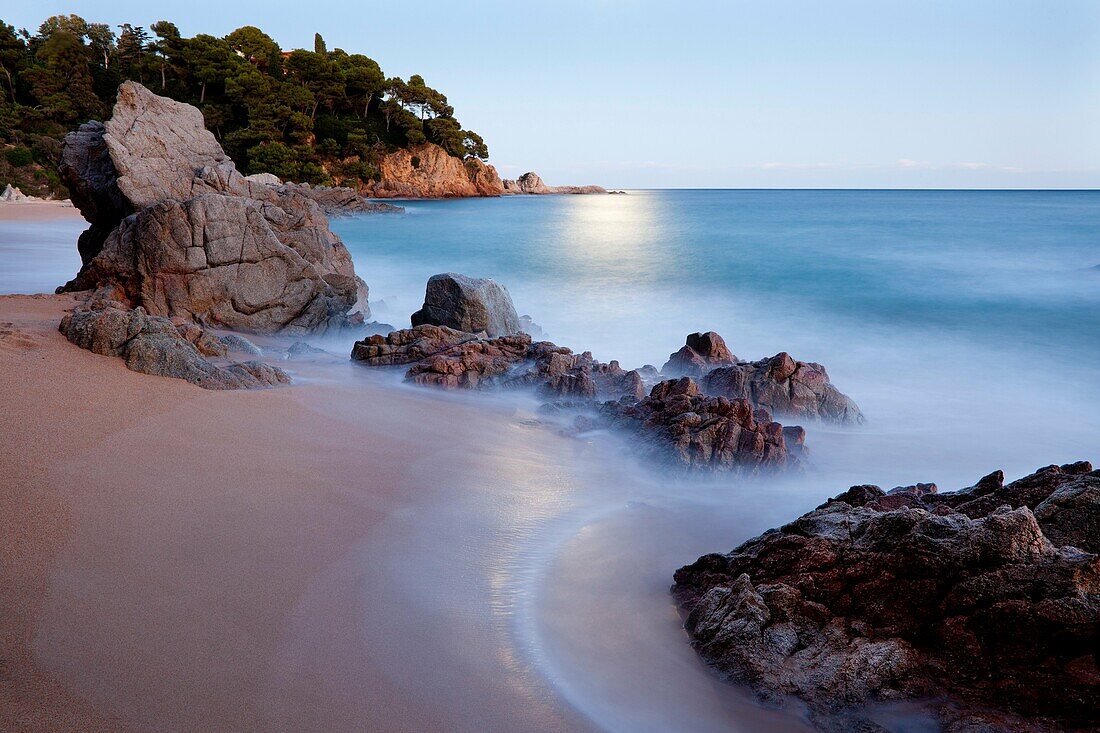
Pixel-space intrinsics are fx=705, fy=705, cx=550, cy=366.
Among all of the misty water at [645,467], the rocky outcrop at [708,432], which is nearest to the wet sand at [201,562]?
the misty water at [645,467]

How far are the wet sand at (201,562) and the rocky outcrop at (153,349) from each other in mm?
235

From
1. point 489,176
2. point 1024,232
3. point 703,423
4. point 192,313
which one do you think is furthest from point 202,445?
point 489,176

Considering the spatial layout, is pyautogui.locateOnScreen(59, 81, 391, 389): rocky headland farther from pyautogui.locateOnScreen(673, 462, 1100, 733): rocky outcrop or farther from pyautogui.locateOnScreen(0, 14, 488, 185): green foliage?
pyautogui.locateOnScreen(0, 14, 488, 185): green foliage

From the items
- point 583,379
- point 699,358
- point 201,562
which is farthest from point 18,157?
point 201,562

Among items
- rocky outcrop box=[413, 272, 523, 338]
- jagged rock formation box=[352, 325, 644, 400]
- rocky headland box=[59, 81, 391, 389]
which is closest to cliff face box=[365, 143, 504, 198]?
rocky headland box=[59, 81, 391, 389]

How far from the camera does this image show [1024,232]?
29.8 meters

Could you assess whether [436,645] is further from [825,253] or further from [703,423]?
[825,253]

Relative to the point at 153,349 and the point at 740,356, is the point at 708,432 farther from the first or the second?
the point at 740,356

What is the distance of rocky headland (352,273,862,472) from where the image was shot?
5.67 meters

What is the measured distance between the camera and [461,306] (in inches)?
370

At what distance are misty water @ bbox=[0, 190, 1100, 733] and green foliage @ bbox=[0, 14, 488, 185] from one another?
101ft

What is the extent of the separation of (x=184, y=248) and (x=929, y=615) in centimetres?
889

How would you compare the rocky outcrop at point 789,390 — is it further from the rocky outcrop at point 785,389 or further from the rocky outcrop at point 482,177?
the rocky outcrop at point 482,177

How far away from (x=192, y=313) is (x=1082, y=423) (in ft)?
35.3
